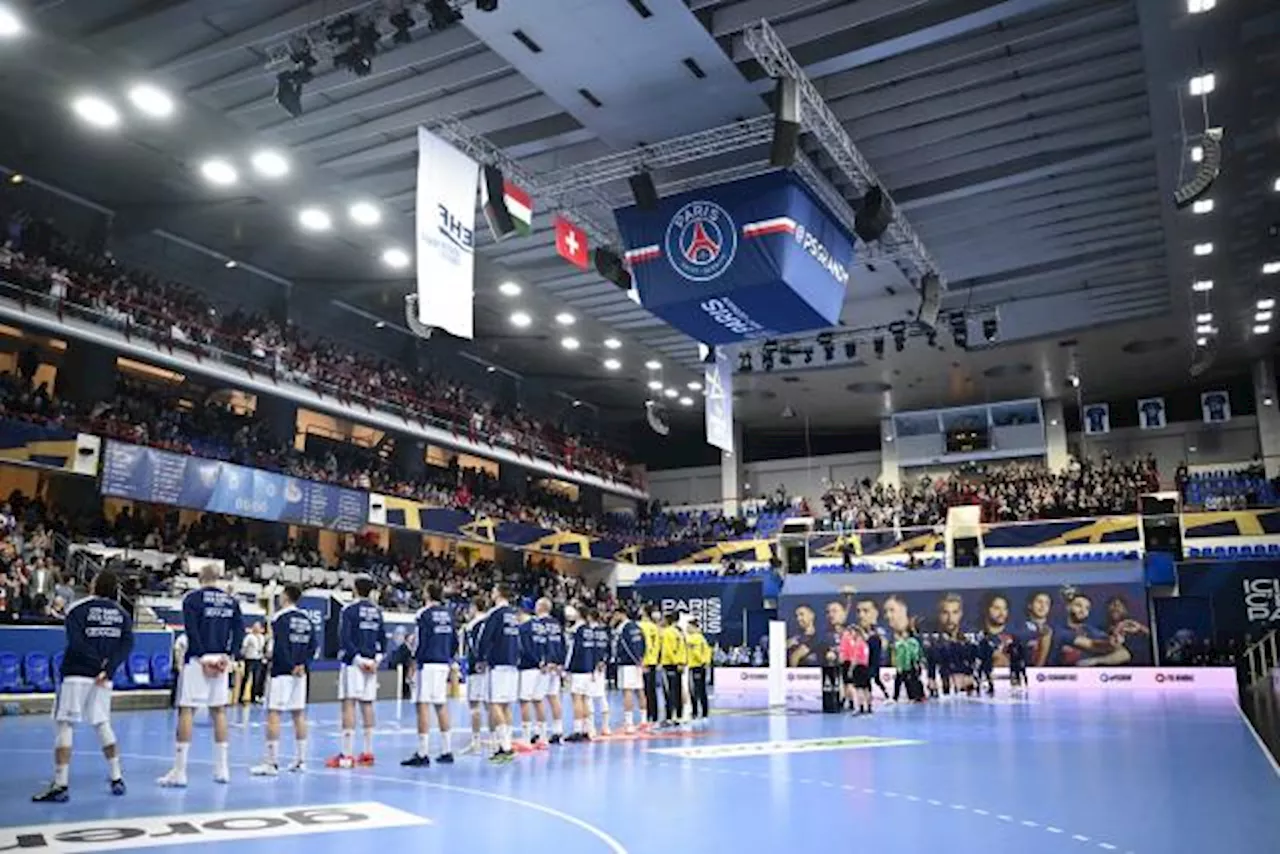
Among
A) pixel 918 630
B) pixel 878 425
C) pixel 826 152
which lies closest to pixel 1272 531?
pixel 918 630

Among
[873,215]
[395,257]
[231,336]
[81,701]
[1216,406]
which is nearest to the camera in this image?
[81,701]

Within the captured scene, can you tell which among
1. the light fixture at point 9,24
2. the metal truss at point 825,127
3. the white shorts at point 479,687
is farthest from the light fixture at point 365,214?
the white shorts at point 479,687

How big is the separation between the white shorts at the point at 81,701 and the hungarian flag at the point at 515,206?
1037cm

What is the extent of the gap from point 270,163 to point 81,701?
524 inches

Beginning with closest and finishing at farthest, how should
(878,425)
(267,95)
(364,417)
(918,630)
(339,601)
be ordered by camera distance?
(267,95) → (339,601) → (364,417) → (918,630) → (878,425)

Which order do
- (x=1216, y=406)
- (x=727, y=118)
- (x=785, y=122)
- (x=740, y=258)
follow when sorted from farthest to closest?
(x=1216, y=406) < (x=727, y=118) < (x=740, y=258) < (x=785, y=122)

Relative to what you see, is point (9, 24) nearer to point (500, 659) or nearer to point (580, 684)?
point (500, 659)

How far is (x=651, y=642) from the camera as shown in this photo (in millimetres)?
14367

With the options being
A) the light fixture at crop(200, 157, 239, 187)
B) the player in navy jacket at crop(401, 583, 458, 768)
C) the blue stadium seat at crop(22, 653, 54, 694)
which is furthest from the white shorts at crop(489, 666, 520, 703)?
the light fixture at crop(200, 157, 239, 187)

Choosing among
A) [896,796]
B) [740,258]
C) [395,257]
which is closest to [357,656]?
[896,796]

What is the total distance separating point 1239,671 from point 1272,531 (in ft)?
37.8

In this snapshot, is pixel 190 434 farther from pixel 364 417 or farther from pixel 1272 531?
pixel 1272 531

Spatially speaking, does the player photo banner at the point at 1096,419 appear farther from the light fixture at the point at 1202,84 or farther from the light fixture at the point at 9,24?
the light fixture at the point at 9,24

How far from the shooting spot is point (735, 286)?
1550 centimetres
